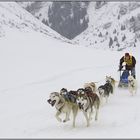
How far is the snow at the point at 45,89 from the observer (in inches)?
455

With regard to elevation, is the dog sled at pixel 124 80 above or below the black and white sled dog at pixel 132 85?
above

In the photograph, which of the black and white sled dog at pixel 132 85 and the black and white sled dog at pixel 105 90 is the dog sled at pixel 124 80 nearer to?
the black and white sled dog at pixel 132 85

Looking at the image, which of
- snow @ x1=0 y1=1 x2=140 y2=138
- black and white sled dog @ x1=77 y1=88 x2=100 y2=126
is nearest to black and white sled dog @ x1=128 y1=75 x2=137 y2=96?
snow @ x1=0 y1=1 x2=140 y2=138

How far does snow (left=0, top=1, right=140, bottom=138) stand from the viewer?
11.6m

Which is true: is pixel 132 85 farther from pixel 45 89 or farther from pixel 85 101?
pixel 85 101

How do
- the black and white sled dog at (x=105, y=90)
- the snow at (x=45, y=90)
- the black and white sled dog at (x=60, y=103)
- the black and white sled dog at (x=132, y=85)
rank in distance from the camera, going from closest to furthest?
the black and white sled dog at (x=60, y=103) → the snow at (x=45, y=90) → the black and white sled dog at (x=105, y=90) → the black and white sled dog at (x=132, y=85)

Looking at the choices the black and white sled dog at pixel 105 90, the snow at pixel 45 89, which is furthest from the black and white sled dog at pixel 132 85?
the black and white sled dog at pixel 105 90

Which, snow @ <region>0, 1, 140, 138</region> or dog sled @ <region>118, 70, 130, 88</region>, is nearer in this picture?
snow @ <region>0, 1, 140, 138</region>

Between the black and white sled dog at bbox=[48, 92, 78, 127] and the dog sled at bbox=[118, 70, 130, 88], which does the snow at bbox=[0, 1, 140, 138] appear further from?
the black and white sled dog at bbox=[48, 92, 78, 127]

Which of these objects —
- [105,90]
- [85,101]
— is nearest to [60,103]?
[85,101]

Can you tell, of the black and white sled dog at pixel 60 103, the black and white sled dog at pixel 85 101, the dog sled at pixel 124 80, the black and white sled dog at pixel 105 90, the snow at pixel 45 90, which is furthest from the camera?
the dog sled at pixel 124 80

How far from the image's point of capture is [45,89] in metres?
19.8

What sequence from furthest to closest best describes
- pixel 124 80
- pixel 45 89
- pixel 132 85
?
1. pixel 45 89
2. pixel 124 80
3. pixel 132 85

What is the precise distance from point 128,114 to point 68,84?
8.07 metres
